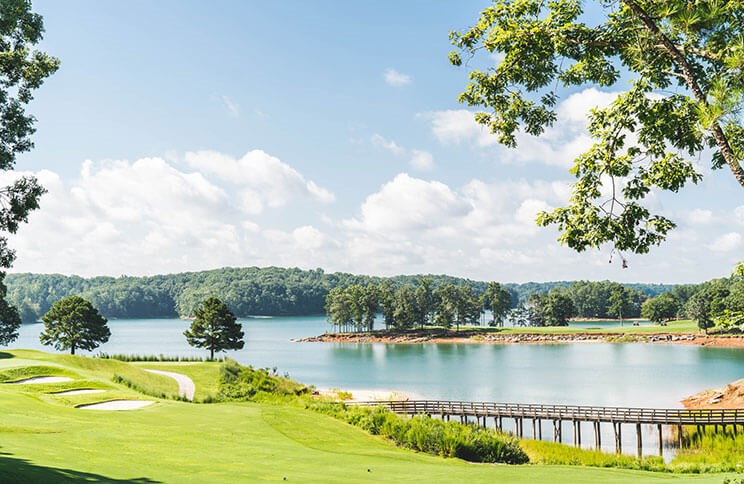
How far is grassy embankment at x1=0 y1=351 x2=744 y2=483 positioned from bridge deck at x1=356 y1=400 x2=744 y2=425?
41.9 feet

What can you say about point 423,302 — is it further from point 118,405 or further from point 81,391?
point 118,405

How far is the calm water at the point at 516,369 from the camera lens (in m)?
54.0

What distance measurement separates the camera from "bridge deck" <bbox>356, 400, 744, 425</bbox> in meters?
34.9

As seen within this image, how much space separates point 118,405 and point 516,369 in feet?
181

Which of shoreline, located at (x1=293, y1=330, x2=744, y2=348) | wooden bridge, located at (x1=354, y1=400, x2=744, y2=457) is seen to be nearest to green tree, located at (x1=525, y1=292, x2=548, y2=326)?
shoreline, located at (x1=293, y1=330, x2=744, y2=348)

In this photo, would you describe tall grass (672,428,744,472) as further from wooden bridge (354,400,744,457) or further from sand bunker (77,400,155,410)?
sand bunker (77,400,155,410)

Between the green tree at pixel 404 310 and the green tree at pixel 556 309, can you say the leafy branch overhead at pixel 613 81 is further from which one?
the green tree at pixel 556 309

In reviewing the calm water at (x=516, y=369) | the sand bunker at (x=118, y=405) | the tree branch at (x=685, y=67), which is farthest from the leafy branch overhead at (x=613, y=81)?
the calm water at (x=516, y=369)

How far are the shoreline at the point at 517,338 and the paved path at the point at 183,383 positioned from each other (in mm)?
82752

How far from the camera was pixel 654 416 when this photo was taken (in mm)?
35062

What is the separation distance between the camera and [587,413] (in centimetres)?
3681

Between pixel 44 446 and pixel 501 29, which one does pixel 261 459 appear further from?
pixel 501 29

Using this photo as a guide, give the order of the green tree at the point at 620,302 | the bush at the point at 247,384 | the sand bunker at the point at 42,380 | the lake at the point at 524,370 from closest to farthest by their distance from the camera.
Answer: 1. the sand bunker at the point at 42,380
2. the bush at the point at 247,384
3. the lake at the point at 524,370
4. the green tree at the point at 620,302

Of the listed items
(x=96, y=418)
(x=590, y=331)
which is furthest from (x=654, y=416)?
(x=590, y=331)
